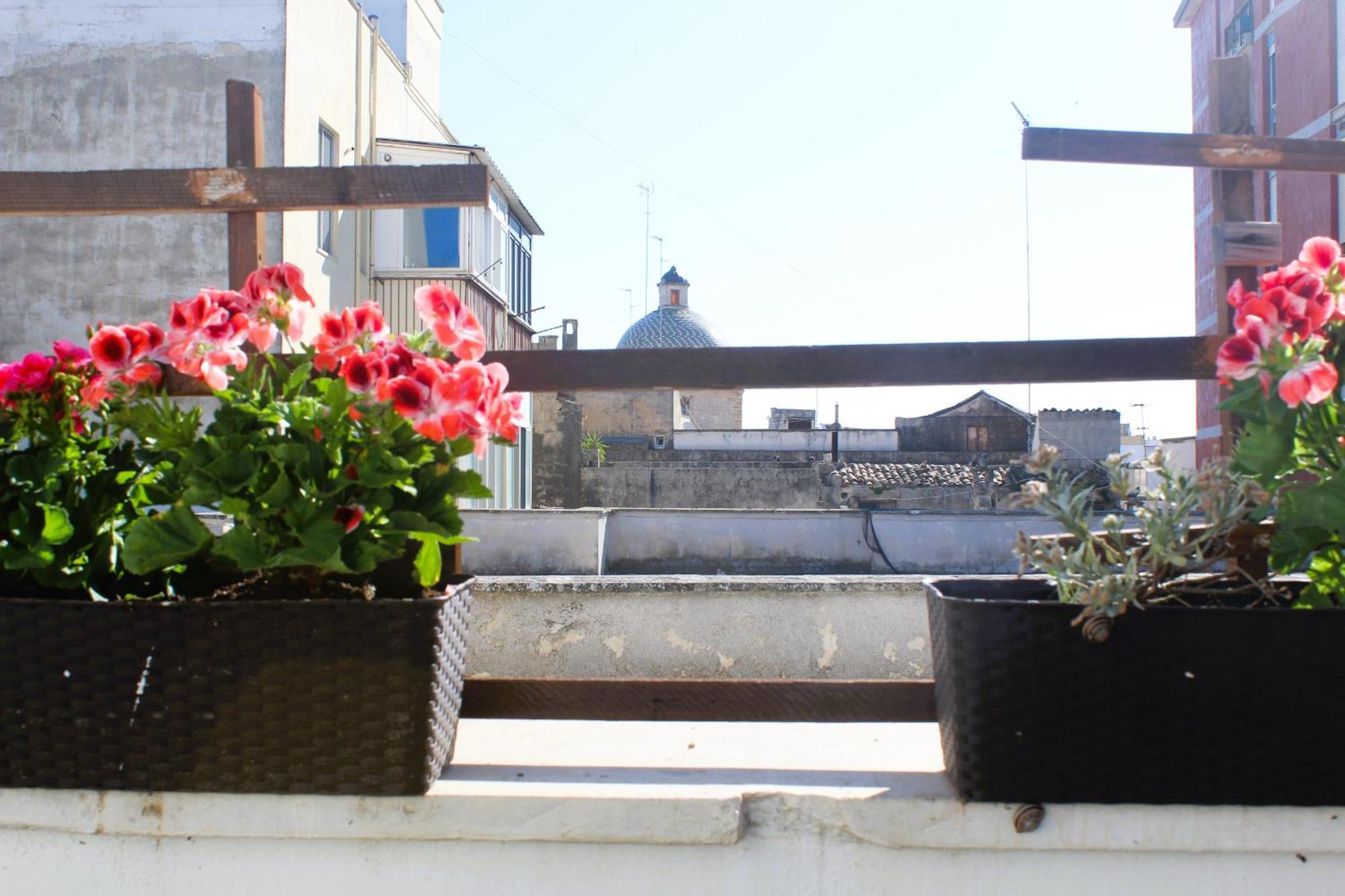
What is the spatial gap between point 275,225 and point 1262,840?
9.85 m

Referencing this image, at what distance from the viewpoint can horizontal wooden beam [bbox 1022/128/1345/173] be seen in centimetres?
201

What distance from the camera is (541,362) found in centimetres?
200

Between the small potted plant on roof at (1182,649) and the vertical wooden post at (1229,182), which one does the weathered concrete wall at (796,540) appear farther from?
the small potted plant on roof at (1182,649)

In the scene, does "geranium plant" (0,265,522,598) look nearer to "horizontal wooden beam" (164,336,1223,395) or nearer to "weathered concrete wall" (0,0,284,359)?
"horizontal wooden beam" (164,336,1223,395)


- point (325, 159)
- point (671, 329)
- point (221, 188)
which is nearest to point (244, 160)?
point (221, 188)

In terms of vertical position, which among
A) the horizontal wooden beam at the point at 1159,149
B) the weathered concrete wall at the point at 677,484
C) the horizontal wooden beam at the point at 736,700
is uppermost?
the horizontal wooden beam at the point at 1159,149

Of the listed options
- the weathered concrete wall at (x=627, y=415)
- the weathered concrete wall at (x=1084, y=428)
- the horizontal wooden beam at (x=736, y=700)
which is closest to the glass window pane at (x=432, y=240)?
the horizontal wooden beam at (x=736, y=700)

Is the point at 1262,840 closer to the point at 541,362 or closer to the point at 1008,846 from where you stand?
the point at 1008,846

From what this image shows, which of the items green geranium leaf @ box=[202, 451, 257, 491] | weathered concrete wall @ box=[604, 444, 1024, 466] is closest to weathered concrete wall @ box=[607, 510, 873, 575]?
green geranium leaf @ box=[202, 451, 257, 491]

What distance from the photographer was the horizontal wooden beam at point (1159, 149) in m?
2.01

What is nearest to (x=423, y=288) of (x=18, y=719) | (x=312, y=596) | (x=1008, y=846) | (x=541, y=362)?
(x=541, y=362)

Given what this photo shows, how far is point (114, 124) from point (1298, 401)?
36.9 feet

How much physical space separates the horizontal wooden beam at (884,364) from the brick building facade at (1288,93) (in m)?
13.3

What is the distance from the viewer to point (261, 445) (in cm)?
148
